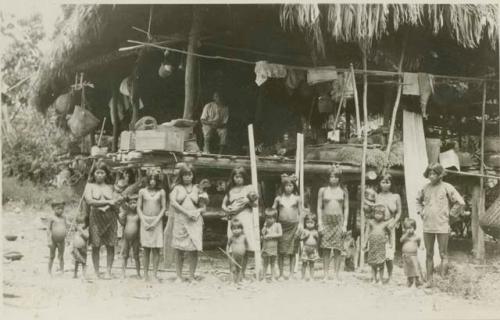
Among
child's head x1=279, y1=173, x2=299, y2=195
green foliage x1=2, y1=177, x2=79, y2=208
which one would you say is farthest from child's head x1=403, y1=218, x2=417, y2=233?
green foliage x1=2, y1=177, x2=79, y2=208

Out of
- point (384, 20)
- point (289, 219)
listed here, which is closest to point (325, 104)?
point (384, 20)

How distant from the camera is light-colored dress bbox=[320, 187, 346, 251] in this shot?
7.04 meters

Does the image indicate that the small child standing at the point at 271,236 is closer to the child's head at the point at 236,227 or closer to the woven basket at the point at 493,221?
the child's head at the point at 236,227

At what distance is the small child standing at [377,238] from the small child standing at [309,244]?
61 cm

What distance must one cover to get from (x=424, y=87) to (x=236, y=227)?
152 inches

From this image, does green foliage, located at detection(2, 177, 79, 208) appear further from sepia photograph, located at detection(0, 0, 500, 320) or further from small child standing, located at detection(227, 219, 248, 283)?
small child standing, located at detection(227, 219, 248, 283)

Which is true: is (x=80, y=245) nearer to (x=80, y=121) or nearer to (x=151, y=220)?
(x=151, y=220)

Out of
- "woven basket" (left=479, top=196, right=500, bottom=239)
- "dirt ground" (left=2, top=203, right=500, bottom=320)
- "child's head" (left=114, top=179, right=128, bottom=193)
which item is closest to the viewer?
"dirt ground" (left=2, top=203, right=500, bottom=320)

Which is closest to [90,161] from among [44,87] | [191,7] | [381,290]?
[44,87]

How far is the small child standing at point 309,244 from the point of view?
6922 mm

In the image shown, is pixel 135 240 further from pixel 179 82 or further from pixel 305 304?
pixel 179 82

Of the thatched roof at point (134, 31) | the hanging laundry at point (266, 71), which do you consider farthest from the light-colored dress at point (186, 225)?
the thatched roof at point (134, 31)

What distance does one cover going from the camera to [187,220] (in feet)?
21.6

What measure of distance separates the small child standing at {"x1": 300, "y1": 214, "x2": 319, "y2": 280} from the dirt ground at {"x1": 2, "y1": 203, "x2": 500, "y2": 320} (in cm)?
Answer: 26
